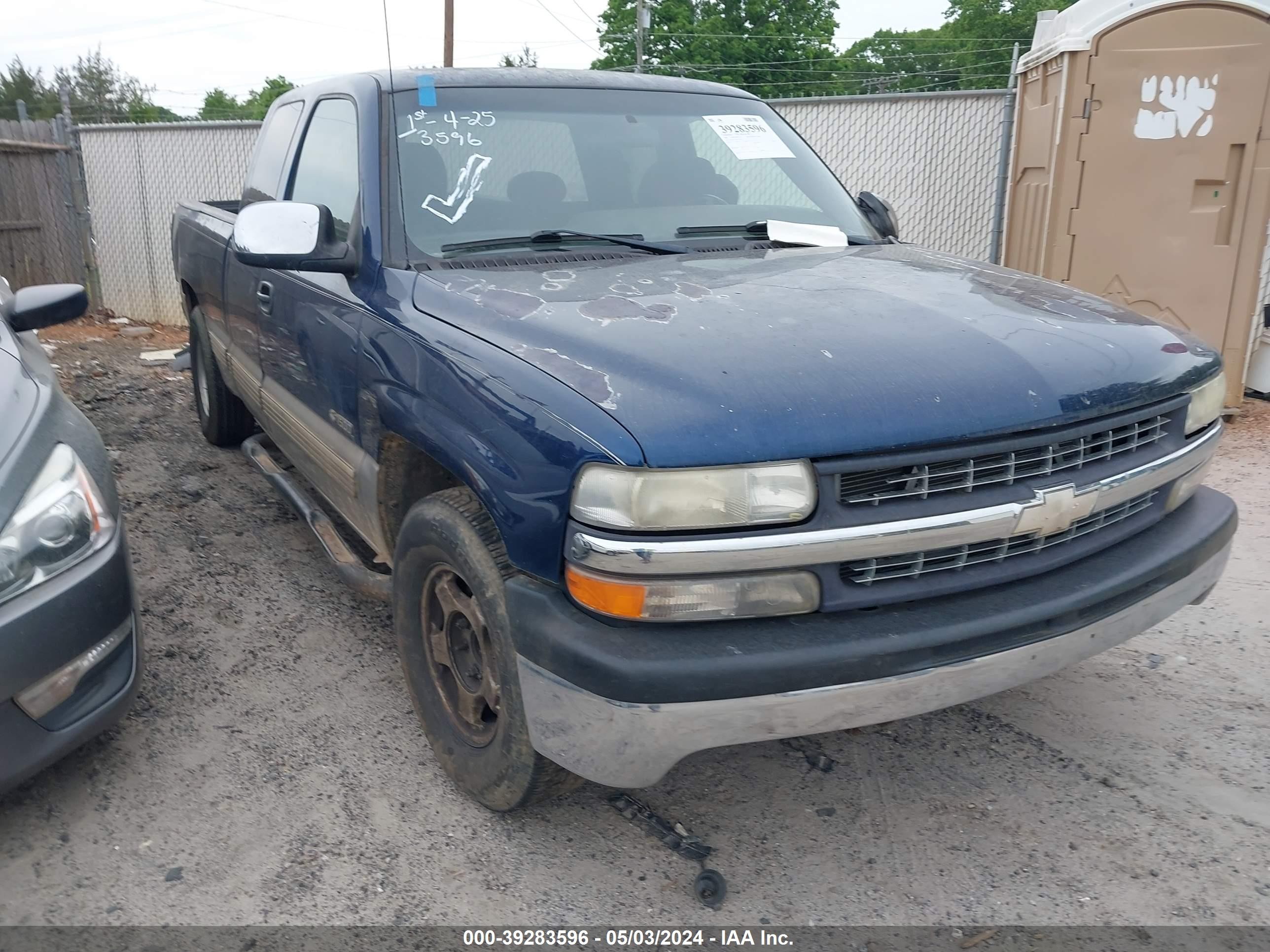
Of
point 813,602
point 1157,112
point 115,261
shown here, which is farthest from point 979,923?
point 115,261

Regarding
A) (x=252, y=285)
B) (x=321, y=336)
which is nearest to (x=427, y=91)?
(x=321, y=336)

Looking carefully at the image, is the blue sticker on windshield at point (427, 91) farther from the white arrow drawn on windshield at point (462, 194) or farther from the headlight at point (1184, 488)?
the headlight at point (1184, 488)

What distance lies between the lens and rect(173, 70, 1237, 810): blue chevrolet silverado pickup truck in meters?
1.97

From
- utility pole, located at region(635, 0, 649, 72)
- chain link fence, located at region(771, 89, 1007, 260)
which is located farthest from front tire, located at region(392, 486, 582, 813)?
utility pole, located at region(635, 0, 649, 72)

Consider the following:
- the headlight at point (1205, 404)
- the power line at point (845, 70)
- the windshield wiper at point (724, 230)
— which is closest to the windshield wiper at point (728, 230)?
the windshield wiper at point (724, 230)

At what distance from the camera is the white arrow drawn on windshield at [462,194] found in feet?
9.82

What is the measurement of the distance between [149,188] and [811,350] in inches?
406

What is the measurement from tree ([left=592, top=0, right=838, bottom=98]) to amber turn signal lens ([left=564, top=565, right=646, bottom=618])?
40139 millimetres

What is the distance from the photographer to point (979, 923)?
7.32 ft

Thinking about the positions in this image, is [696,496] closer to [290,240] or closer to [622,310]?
[622,310]

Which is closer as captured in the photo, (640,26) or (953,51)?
(640,26)

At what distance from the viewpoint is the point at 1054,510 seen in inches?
85.3

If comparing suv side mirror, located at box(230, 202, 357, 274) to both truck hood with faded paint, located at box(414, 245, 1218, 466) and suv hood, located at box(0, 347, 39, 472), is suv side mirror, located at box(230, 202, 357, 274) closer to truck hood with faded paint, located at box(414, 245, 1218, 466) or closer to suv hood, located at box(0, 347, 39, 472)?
truck hood with faded paint, located at box(414, 245, 1218, 466)

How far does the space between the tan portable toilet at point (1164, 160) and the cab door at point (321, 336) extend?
446cm
